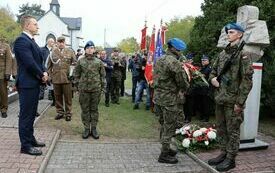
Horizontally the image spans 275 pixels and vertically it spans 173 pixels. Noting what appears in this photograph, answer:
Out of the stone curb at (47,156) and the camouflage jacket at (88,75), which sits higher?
the camouflage jacket at (88,75)

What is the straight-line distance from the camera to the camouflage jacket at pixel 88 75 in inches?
335

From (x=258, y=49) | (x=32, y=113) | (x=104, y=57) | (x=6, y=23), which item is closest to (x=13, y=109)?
(x=104, y=57)

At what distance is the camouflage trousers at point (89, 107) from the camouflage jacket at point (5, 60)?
8.77ft

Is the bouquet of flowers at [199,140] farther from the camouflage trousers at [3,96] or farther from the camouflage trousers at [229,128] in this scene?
the camouflage trousers at [3,96]

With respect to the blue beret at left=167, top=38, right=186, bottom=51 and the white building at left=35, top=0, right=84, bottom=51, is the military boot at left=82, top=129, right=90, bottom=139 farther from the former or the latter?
the white building at left=35, top=0, right=84, bottom=51

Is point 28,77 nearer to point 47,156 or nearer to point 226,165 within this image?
point 47,156

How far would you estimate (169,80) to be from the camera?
670 centimetres

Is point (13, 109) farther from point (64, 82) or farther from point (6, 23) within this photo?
point (6, 23)

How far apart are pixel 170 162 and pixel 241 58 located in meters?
2.07

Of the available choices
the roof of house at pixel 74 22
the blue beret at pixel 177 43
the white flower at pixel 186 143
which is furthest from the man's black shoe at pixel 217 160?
the roof of house at pixel 74 22

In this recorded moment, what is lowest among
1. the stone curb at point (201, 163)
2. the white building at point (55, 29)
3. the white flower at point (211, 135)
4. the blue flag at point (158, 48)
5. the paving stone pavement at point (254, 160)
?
the stone curb at point (201, 163)

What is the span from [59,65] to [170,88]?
4.31 meters

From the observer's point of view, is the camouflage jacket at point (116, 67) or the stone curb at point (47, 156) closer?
the stone curb at point (47, 156)

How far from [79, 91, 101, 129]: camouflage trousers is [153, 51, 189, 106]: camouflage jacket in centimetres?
212
